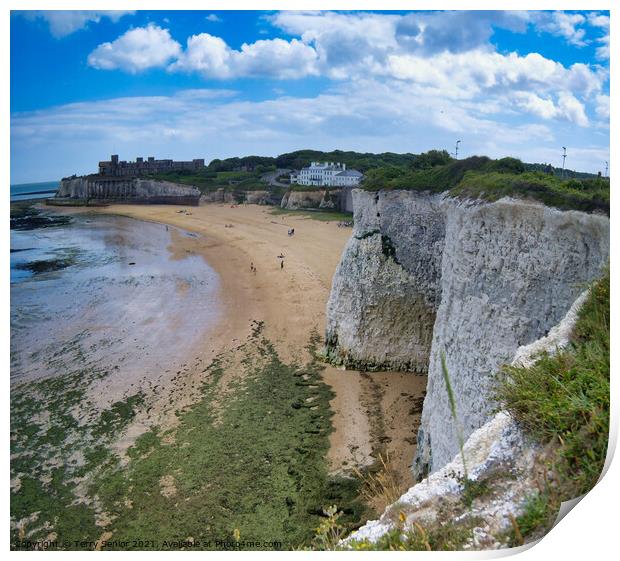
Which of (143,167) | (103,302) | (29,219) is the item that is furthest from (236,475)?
(143,167)

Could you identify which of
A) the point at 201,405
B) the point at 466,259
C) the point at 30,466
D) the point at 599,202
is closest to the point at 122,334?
the point at 201,405

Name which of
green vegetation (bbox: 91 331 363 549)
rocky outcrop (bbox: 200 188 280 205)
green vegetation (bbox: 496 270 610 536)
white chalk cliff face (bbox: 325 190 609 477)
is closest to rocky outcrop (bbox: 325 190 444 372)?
white chalk cliff face (bbox: 325 190 609 477)

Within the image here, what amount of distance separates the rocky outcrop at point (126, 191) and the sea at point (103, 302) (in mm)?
3085

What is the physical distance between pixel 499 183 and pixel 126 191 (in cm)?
3605

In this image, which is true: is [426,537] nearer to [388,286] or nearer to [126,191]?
[388,286]

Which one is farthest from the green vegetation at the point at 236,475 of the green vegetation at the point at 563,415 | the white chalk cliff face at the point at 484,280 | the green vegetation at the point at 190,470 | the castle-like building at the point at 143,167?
the castle-like building at the point at 143,167

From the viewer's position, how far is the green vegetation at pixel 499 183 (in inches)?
225

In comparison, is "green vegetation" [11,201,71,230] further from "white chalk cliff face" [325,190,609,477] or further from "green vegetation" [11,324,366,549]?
"white chalk cliff face" [325,190,609,477]

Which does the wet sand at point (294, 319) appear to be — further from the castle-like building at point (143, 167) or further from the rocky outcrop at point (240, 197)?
the rocky outcrop at point (240, 197)

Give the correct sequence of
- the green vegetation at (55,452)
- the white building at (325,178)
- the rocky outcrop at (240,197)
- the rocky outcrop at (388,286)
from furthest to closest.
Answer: the rocky outcrop at (240,197)
the white building at (325,178)
the rocky outcrop at (388,286)
the green vegetation at (55,452)

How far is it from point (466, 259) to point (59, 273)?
1993 centimetres

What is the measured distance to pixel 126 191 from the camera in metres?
39.1

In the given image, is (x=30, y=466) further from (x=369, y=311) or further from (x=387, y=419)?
(x=369, y=311)

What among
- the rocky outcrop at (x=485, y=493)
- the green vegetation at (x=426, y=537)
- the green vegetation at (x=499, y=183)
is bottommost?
the green vegetation at (x=426, y=537)
